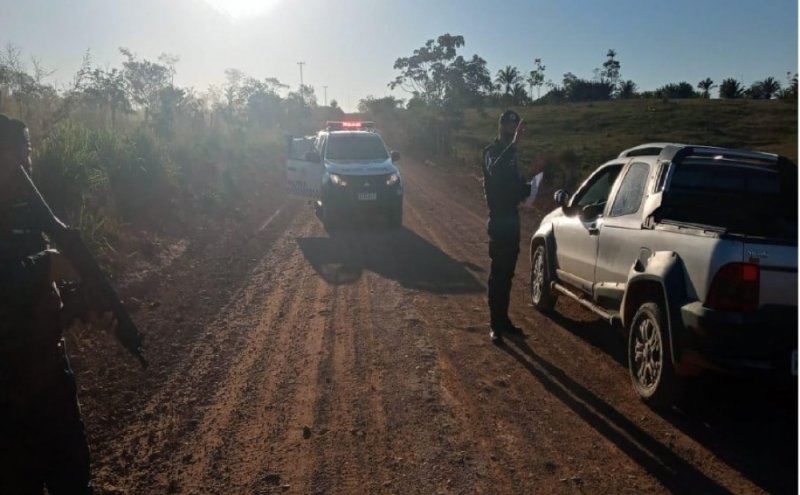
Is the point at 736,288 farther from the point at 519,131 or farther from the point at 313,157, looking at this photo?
the point at 313,157

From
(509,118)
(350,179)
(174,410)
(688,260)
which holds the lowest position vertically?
(174,410)

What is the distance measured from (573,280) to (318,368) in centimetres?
265

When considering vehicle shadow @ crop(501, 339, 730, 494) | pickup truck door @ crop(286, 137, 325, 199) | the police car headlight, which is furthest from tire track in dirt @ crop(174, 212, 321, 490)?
pickup truck door @ crop(286, 137, 325, 199)

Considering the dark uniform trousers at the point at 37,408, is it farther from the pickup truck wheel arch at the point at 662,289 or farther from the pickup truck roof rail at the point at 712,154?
the pickup truck roof rail at the point at 712,154

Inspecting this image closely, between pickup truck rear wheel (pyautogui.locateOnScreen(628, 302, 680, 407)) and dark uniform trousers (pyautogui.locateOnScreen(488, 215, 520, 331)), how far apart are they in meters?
1.53

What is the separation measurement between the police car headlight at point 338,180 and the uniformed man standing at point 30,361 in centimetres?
1113

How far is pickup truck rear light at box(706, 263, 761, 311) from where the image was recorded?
4098 millimetres

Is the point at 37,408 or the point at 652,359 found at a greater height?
the point at 37,408

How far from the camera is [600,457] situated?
4199 millimetres

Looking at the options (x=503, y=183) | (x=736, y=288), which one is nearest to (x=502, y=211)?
(x=503, y=183)

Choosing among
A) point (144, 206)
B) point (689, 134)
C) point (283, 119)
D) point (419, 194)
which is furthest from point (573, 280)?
point (283, 119)

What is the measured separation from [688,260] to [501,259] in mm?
2337

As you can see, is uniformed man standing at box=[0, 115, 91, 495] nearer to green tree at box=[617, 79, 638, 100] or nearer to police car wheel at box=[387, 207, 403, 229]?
police car wheel at box=[387, 207, 403, 229]

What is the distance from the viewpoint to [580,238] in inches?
262
